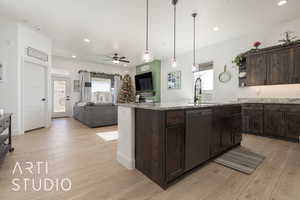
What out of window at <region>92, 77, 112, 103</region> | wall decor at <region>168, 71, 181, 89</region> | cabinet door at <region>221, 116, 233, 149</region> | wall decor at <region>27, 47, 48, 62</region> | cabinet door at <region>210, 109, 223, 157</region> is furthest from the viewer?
window at <region>92, 77, 112, 103</region>

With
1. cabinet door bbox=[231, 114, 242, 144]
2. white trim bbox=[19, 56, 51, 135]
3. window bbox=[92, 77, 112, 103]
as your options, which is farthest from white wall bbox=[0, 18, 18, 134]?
cabinet door bbox=[231, 114, 242, 144]

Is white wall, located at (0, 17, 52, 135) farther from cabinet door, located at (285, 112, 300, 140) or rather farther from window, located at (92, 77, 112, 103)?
cabinet door, located at (285, 112, 300, 140)

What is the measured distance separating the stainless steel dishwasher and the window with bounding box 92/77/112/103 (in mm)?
6947

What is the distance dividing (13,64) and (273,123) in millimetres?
6904

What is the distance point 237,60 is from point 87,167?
471 centimetres

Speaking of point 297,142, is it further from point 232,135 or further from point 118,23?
point 118,23

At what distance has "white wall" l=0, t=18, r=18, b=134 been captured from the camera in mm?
3503

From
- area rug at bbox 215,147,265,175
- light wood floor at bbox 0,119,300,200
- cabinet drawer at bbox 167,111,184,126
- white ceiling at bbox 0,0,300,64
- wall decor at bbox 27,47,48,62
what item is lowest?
light wood floor at bbox 0,119,300,200

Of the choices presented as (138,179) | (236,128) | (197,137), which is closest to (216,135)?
(197,137)

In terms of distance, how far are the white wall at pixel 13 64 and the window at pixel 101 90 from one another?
4.04 metres

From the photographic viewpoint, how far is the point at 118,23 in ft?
11.8

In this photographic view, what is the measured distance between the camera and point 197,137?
1.85 meters

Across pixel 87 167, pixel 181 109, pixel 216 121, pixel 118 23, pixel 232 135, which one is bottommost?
pixel 87 167

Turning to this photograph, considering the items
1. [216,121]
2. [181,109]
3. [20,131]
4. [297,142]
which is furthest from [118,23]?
[297,142]
